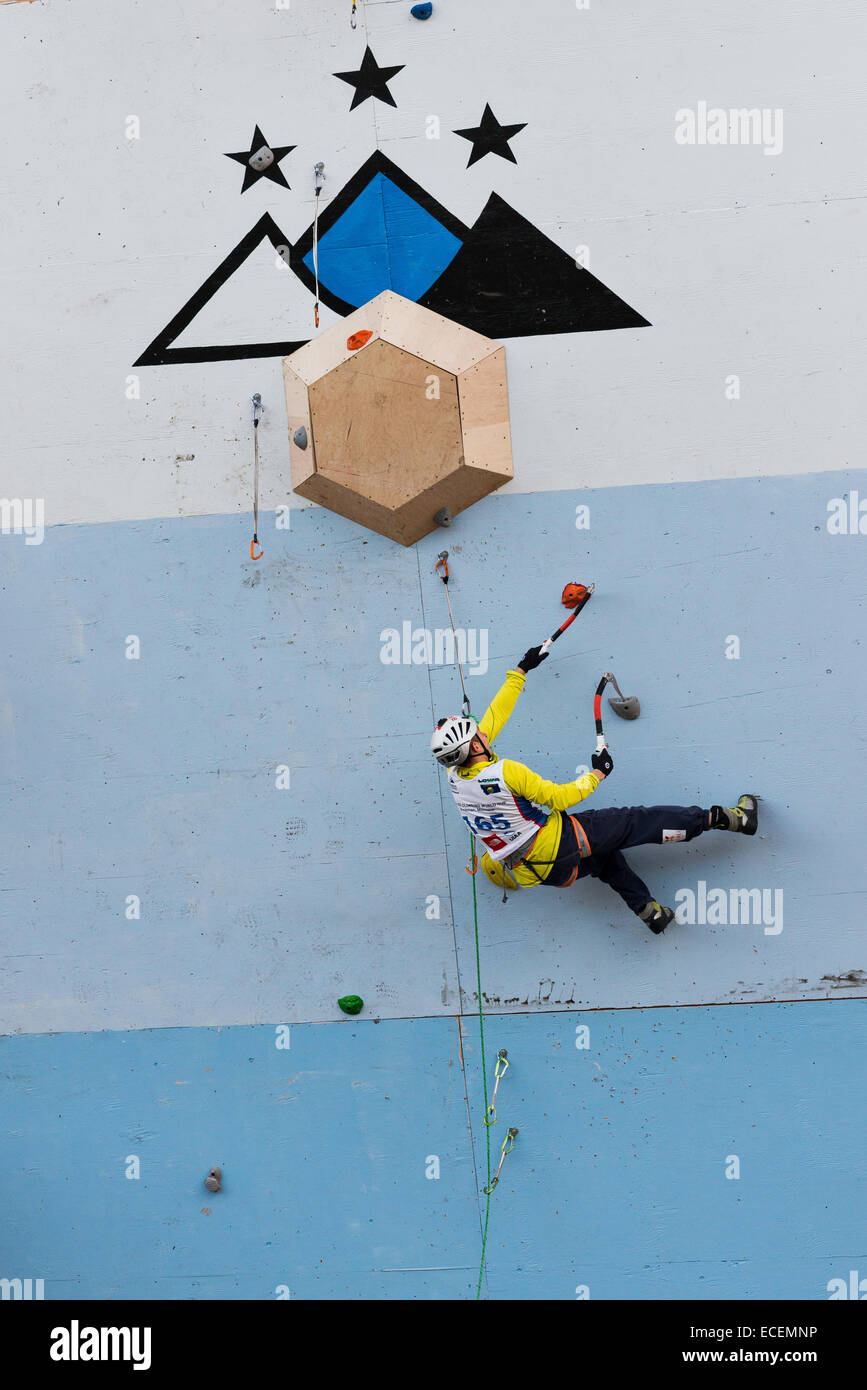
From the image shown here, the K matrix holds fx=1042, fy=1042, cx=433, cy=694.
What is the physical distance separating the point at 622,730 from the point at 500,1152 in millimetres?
1849

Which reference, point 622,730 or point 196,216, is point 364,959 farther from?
point 196,216

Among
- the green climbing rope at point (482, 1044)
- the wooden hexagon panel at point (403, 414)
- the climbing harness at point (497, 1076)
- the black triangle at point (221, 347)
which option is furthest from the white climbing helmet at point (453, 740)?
the black triangle at point (221, 347)

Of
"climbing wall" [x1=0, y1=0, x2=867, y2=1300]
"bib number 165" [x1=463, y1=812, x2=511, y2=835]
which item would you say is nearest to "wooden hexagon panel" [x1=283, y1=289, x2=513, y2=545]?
"climbing wall" [x1=0, y1=0, x2=867, y2=1300]

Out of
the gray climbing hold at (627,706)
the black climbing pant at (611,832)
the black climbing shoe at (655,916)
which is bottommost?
the black climbing shoe at (655,916)

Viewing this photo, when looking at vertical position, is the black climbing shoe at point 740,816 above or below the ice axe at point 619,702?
below

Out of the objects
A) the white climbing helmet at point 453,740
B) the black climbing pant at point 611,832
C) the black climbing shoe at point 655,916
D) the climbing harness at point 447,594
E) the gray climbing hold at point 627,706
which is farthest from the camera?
the climbing harness at point 447,594

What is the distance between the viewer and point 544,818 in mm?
4113

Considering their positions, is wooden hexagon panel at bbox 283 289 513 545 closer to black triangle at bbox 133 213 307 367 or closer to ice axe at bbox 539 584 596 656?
black triangle at bbox 133 213 307 367

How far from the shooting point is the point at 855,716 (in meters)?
4.30

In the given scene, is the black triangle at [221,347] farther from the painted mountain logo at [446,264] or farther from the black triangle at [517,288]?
the black triangle at [517,288]

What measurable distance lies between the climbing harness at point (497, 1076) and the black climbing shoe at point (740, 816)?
4.32 ft

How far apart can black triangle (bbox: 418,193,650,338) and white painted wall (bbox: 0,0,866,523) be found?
0.22 ft

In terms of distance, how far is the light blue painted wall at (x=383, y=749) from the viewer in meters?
4.33

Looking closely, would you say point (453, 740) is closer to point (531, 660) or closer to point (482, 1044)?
point (531, 660)
